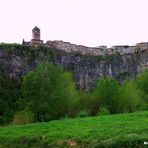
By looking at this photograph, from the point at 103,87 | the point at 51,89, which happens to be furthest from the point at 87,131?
the point at 103,87

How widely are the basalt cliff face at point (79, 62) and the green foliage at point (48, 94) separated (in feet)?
82.8

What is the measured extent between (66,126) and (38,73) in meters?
23.1

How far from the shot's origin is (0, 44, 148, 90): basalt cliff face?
262ft

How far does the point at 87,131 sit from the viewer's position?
26562mm

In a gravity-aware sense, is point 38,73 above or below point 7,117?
above

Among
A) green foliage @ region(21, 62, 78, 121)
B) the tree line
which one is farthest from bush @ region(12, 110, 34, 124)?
green foliage @ region(21, 62, 78, 121)

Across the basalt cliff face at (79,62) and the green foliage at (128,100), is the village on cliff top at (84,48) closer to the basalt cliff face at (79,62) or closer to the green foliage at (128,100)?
the basalt cliff face at (79,62)

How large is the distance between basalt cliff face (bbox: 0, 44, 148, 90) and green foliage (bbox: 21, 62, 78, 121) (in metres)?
25.2

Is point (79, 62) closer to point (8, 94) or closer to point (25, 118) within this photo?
point (8, 94)

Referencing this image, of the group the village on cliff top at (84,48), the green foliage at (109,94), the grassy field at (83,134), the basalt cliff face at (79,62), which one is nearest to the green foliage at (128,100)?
the green foliage at (109,94)

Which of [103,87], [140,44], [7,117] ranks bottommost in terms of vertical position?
[7,117]

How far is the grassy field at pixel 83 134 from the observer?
2312cm

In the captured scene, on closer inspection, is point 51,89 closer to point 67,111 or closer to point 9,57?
point 67,111

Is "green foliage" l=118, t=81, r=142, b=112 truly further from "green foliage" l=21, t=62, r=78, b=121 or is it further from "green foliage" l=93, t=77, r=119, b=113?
"green foliage" l=21, t=62, r=78, b=121
